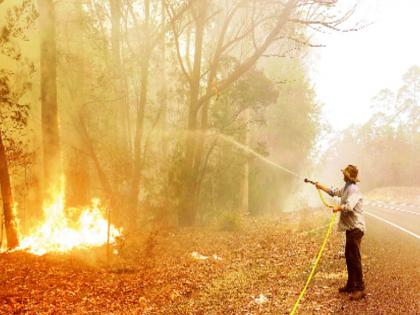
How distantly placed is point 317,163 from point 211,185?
851 inches

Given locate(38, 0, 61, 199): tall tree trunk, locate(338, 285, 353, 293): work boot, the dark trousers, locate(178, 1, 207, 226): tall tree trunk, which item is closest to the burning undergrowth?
locate(38, 0, 61, 199): tall tree trunk

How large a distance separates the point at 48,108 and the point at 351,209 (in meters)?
8.75

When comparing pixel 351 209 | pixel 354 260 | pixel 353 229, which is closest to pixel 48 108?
pixel 351 209

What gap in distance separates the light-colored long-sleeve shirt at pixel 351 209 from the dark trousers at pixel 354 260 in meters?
0.12

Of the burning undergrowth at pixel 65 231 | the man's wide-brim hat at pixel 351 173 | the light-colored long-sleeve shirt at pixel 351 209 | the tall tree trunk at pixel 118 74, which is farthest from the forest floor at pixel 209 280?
the tall tree trunk at pixel 118 74

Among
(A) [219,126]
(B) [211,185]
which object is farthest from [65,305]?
(B) [211,185]

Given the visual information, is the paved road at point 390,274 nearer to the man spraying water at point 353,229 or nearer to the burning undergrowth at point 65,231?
the man spraying water at point 353,229

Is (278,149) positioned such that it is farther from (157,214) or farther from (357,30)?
(357,30)

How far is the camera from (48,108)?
1179 centimetres

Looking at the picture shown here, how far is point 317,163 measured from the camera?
4241 cm

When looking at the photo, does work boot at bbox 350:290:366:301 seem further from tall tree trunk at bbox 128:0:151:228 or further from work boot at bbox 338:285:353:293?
tall tree trunk at bbox 128:0:151:228

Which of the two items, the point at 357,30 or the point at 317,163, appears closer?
the point at 357,30

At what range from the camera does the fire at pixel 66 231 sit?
419 inches

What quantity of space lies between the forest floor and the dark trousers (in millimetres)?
280
